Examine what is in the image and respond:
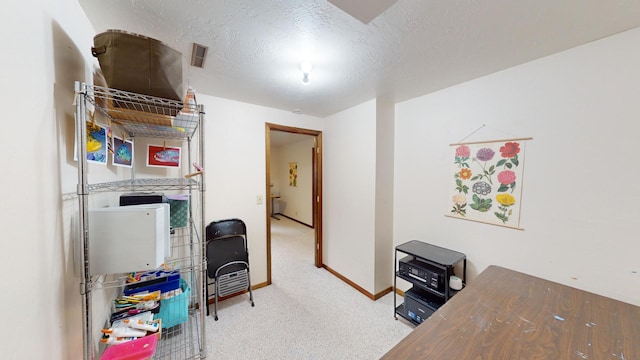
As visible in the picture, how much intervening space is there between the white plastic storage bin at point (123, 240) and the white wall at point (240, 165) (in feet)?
4.62

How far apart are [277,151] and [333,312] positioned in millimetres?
5352

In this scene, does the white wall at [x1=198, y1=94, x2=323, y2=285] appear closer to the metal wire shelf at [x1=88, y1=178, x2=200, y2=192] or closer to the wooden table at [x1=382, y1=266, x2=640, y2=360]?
the metal wire shelf at [x1=88, y1=178, x2=200, y2=192]

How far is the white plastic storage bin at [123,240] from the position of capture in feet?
3.07

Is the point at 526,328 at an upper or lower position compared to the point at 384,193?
lower

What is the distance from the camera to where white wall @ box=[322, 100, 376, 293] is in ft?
8.18

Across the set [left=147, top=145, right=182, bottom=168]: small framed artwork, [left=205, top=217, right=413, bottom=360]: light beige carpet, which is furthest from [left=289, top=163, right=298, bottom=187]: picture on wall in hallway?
[left=147, top=145, right=182, bottom=168]: small framed artwork

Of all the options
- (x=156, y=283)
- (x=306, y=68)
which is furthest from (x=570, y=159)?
(x=156, y=283)

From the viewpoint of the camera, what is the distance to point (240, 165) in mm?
2535

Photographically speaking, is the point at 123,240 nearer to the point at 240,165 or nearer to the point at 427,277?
the point at 240,165

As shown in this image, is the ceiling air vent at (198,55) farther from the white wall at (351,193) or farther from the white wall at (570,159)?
the white wall at (570,159)

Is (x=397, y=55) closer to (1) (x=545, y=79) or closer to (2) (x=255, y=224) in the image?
(1) (x=545, y=79)

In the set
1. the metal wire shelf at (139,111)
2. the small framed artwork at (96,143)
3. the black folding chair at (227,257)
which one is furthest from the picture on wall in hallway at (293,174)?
the small framed artwork at (96,143)

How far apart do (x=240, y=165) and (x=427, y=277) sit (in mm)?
2267

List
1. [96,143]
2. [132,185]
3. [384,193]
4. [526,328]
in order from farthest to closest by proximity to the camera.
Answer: [384,193]
[132,185]
[96,143]
[526,328]
